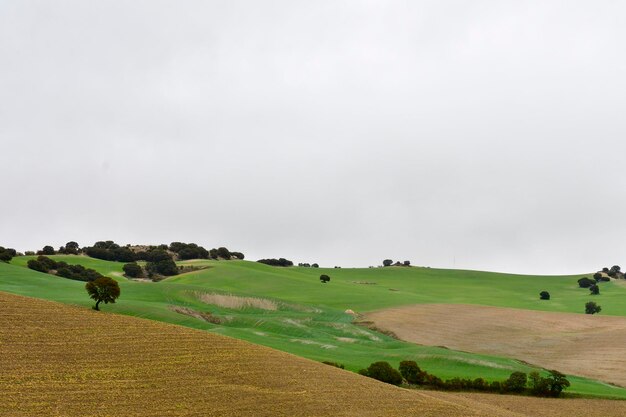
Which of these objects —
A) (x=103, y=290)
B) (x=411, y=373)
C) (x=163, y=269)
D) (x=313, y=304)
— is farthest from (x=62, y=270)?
(x=411, y=373)

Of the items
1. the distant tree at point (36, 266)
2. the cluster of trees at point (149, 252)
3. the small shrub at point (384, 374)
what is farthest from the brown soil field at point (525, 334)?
the cluster of trees at point (149, 252)

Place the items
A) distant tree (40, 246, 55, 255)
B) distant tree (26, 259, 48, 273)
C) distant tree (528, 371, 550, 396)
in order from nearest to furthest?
distant tree (528, 371, 550, 396) → distant tree (26, 259, 48, 273) → distant tree (40, 246, 55, 255)

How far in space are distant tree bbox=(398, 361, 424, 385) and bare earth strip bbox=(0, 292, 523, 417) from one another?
663 centimetres

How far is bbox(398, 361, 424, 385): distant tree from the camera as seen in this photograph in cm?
4703

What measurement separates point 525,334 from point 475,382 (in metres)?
27.8

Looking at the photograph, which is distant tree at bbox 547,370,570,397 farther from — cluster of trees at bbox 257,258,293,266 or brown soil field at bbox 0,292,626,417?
cluster of trees at bbox 257,258,293,266

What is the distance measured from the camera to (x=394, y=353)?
57.6 meters

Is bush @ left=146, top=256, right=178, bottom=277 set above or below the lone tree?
above

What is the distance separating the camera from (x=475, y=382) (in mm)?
47406

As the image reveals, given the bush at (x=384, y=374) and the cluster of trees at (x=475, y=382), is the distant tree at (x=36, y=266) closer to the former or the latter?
the cluster of trees at (x=475, y=382)

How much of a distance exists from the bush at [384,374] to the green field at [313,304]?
11.9 ft

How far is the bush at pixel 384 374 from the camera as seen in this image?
45.4 meters

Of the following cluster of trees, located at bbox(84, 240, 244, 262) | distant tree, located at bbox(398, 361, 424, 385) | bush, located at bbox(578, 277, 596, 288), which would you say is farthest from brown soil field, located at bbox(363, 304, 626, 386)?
cluster of trees, located at bbox(84, 240, 244, 262)

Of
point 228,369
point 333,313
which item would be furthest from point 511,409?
point 333,313
